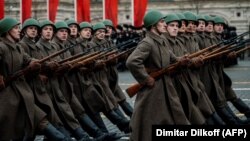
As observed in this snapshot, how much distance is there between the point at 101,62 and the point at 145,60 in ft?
8.12

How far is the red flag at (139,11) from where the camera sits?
1783 cm

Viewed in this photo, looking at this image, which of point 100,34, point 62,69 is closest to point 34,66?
point 62,69

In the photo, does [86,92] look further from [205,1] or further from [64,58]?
[205,1]

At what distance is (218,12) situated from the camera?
53.2m

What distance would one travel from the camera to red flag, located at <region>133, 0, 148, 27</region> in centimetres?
1783

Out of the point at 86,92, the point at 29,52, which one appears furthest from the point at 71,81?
the point at 29,52

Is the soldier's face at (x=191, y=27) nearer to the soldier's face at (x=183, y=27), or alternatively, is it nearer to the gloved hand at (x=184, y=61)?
the soldier's face at (x=183, y=27)

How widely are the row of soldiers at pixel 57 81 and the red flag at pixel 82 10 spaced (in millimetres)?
5543

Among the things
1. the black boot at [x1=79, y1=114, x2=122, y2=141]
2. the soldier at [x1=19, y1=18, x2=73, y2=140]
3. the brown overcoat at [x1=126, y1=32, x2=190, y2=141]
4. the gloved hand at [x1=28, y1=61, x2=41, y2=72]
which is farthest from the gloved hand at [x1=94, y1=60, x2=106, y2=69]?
the brown overcoat at [x1=126, y1=32, x2=190, y2=141]

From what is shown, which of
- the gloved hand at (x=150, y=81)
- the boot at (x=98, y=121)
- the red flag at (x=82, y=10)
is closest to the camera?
the gloved hand at (x=150, y=81)

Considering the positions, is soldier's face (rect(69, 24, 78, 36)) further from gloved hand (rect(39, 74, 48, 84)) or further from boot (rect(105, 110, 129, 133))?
gloved hand (rect(39, 74, 48, 84))

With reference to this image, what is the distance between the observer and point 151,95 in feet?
26.2

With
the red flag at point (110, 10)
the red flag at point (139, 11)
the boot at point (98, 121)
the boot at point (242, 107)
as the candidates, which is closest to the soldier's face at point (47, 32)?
the boot at point (98, 121)

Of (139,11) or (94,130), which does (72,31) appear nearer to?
(94,130)
